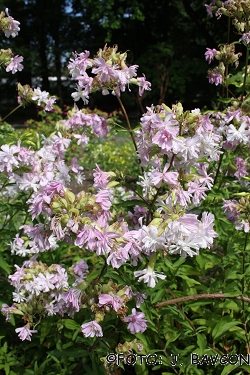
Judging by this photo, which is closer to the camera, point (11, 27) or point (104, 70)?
point (104, 70)

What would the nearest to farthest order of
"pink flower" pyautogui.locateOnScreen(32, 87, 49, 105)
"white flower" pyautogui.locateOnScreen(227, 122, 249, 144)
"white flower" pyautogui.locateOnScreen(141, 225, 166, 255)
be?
"white flower" pyautogui.locateOnScreen(141, 225, 166, 255)
"white flower" pyautogui.locateOnScreen(227, 122, 249, 144)
"pink flower" pyautogui.locateOnScreen(32, 87, 49, 105)

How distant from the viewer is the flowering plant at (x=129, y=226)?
1.23 m

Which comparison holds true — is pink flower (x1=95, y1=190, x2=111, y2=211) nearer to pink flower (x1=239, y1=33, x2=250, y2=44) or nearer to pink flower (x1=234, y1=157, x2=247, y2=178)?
pink flower (x1=234, y1=157, x2=247, y2=178)

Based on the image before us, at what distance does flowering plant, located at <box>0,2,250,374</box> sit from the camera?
4.05 ft

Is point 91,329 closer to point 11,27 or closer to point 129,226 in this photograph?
point 129,226

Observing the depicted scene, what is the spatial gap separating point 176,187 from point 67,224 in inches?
13.6

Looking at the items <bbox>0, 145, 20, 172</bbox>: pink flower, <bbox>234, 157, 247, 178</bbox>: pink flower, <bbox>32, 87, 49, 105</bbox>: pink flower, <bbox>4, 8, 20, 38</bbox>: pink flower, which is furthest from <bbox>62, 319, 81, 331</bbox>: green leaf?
<bbox>4, 8, 20, 38</bbox>: pink flower

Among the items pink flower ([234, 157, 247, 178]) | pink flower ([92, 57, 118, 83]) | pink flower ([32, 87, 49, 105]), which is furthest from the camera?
pink flower ([32, 87, 49, 105])

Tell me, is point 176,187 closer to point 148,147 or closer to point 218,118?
point 148,147

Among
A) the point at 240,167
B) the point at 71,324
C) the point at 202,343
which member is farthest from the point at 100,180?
the point at 240,167

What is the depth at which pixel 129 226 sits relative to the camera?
1688 mm

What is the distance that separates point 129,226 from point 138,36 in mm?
17938

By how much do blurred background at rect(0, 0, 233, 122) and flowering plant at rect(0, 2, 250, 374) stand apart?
45.1ft

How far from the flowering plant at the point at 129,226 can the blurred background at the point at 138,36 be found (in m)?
13.7
